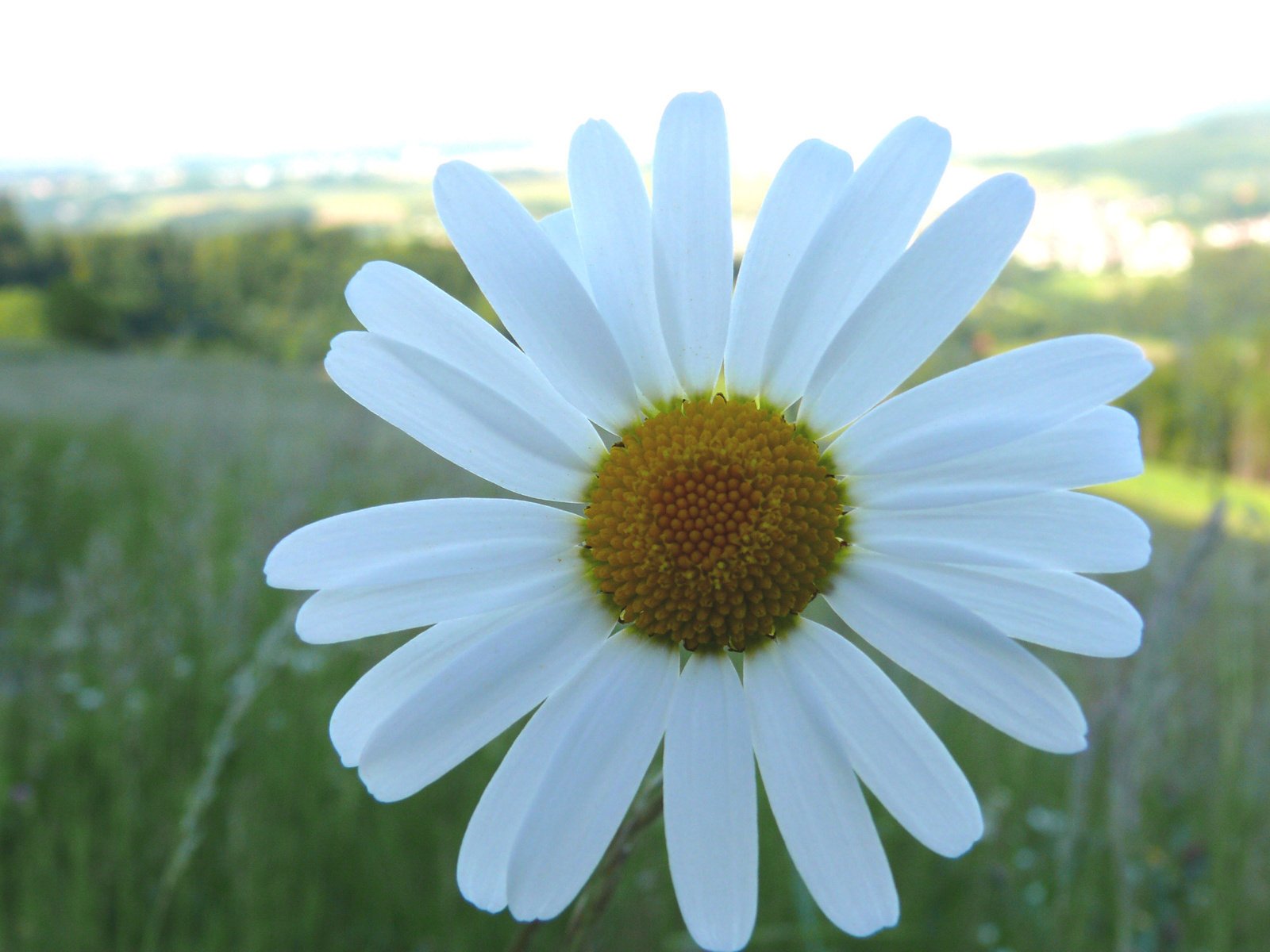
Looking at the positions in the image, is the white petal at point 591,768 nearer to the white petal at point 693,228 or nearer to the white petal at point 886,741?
the white petal at point 886,741

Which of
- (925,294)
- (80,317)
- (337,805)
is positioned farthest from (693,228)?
(80,317)

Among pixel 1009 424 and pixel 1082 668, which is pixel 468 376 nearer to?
pixel 1009 424

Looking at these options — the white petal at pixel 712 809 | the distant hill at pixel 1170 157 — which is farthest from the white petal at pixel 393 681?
the distant hill at pixel 1170 157

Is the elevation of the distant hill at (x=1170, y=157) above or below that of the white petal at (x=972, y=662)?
below

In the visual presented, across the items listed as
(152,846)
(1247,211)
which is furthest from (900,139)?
(1247,211)

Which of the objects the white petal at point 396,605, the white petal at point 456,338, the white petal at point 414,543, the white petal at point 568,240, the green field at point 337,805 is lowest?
the green field at point 337,805

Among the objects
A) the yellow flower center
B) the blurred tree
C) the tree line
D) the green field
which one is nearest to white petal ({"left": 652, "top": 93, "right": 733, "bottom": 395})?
the yellow flower center
